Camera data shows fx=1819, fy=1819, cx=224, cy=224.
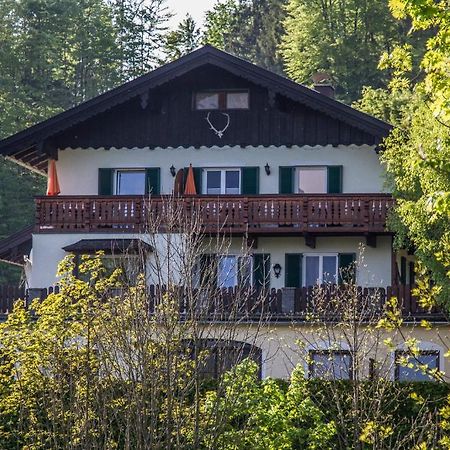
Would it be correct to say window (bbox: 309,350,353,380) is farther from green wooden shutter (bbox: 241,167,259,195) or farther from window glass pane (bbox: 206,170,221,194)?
window glass pane (bbox: 206,170,221,194)

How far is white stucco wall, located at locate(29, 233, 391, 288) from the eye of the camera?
39750 mm

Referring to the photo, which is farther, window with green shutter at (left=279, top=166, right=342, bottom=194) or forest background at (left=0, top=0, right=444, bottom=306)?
forest background at (left=0, top=0, right=444, bottom=306)

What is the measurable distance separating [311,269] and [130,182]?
4.99m

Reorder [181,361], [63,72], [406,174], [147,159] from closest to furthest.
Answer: [181,361], [406,174], [147,159], [63,72]

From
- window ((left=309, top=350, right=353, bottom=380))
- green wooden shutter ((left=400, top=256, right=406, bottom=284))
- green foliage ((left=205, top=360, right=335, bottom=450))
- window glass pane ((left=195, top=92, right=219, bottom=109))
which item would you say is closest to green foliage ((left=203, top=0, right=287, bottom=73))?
window glass pane ((left=195, top=92, right=219, bottom=109))

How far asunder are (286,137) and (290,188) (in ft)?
3.89

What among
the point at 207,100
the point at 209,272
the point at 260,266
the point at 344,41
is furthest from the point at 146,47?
the point at 209,272

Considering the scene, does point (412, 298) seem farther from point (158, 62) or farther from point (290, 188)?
point (158, 62)

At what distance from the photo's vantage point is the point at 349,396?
28734mm

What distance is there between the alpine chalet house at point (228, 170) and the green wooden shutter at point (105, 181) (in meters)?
0.02

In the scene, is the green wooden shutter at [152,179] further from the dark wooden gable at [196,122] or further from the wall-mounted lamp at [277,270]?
the wall-mounted lamp at [277,270]

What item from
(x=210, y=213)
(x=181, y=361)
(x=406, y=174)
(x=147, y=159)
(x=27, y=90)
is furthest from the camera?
(x=27, y=90)

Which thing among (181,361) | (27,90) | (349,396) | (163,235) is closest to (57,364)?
(181,361)

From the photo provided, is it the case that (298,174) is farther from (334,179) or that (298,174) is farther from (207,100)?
(207,100)
